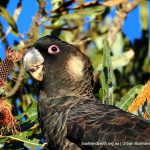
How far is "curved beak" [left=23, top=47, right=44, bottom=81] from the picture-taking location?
7.21 meters

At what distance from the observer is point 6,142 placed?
266 inches

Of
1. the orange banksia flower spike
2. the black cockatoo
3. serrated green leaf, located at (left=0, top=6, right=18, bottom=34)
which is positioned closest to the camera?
the black cockatoo

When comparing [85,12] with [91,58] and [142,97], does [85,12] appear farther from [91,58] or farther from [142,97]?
[142,97]

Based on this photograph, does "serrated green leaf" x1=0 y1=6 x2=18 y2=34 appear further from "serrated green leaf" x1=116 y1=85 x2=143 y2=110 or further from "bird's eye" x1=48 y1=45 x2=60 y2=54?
"serrated green leaf" x1=116 y1=85 x2=143 y2=110

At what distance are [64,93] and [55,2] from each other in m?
1.49

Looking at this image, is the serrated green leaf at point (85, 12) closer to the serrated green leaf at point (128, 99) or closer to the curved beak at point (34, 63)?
the curved beak at point (34, 63)

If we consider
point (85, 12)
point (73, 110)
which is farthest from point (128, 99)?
point (85, 12)

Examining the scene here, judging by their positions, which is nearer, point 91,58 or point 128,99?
point 128,99

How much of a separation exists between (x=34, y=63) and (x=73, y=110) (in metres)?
0.64

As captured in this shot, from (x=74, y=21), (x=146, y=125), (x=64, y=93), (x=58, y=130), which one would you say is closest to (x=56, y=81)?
(x=64, y=93)

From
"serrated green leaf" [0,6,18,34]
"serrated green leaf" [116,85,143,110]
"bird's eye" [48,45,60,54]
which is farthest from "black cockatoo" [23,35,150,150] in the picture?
"serrated green leaf" [0,6,18,34]

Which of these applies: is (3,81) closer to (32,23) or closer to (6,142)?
(6,142)

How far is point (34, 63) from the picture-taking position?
7.27 metres

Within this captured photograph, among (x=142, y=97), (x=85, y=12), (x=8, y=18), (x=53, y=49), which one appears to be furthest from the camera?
(x=85, y=12)
